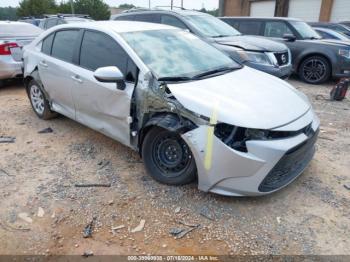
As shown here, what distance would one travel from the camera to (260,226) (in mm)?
2775

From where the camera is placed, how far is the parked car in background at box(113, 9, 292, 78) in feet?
21.6

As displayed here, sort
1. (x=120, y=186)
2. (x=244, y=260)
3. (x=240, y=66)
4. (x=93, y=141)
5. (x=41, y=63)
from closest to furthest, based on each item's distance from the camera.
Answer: (x=244, y=260) < (x=120, y=186) < (x=240, y=66) < (x=93, y=141) < (x=41, y=63)

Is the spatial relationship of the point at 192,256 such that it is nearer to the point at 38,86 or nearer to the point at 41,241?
the point at 41,241

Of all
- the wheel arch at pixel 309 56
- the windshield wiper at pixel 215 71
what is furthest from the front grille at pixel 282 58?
the windshield wiper at pixel 215 71

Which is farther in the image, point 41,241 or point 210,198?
point 210,198

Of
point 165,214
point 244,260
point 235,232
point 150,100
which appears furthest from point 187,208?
point 150,100

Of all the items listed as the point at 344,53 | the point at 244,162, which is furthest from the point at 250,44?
the point at 244,162

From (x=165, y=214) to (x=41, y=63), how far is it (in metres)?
3.19

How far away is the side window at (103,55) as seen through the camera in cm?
347

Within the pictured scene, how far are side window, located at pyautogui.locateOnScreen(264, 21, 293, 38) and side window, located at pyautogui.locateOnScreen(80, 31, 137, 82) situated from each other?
616cm

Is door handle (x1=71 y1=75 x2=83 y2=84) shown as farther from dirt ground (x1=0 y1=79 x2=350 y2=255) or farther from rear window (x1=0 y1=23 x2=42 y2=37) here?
rear window (x1=0 y1=23 x2=42 y2=37)

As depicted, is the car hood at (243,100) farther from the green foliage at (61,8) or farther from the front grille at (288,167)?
the green foliage at (61,8)

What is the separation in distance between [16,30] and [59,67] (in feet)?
13.5

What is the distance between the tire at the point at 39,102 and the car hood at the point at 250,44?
3.69 meters
